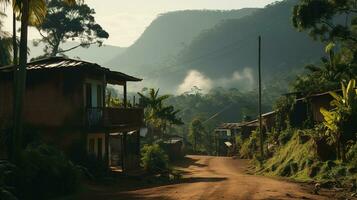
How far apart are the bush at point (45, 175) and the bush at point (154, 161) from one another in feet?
41.1

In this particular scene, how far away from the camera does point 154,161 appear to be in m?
32.0

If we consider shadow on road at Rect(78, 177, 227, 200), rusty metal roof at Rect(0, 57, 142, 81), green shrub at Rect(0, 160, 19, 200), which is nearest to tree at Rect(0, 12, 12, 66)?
rusty metal roof at Rect(0, 57, 142, 81)

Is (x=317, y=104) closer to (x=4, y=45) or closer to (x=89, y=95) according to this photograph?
(x=89, y=95)

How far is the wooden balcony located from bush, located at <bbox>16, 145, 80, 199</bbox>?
6212 mm

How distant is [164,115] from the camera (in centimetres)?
4828

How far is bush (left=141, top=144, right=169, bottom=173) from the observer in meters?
31.1

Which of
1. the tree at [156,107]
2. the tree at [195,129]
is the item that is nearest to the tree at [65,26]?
the tree at [156,107]

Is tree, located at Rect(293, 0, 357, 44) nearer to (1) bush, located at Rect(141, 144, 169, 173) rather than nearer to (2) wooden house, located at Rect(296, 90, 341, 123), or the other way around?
(2) wooden house, located at Rect(296, 90, 341, 123)

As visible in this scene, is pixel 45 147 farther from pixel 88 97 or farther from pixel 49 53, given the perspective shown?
pixel 49 53

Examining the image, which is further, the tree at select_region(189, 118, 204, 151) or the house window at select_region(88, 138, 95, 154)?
the tree at select_region(189, 118, 204, 151)

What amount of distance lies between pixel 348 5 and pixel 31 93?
21362 millimetres

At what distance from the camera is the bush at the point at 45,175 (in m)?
16.3

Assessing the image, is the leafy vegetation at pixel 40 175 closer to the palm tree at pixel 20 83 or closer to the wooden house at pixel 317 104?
the palm tree at pixel 20 83

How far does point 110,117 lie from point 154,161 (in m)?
6.65
